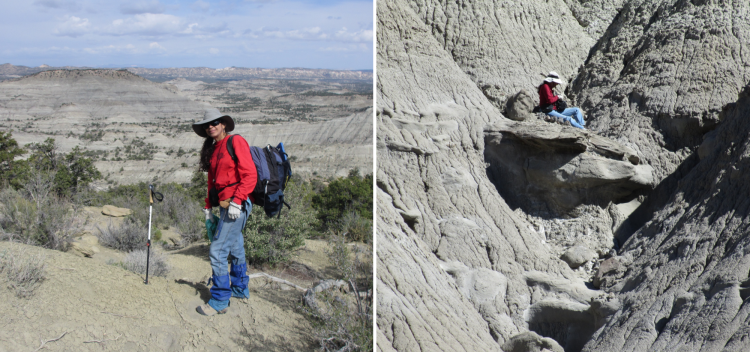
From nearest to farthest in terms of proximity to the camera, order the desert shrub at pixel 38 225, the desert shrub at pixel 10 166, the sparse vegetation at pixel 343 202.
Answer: the desert shrub at pixel 38 225
the sparse vegetation at pixel 343 202
the desert shrub at pixel 10 166

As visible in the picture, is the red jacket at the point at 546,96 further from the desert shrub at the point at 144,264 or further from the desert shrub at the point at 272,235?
the desert shrub at the point at 144,264

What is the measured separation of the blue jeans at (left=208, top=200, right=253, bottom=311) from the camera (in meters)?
4.36

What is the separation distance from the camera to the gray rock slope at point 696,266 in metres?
5.31

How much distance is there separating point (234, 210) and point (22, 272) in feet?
5.70

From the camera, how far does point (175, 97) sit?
82.4 m

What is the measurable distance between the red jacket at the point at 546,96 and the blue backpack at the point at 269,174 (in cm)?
675

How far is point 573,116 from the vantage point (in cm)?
1037

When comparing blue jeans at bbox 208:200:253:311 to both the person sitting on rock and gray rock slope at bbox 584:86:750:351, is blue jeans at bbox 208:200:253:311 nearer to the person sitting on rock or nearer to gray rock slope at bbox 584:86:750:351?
gray rock slope at bbox 584:86:750:351

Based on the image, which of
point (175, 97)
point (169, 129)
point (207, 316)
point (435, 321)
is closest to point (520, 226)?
point (435, 321)

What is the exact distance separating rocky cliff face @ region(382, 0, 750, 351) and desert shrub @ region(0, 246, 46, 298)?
10.5 feet

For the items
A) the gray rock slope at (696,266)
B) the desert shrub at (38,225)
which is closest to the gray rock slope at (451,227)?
the gray rock slope at (696,266)

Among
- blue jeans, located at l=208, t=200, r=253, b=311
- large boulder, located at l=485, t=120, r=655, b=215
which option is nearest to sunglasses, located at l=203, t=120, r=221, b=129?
blue jeans, located at l=208, t=200, r=253, b=311

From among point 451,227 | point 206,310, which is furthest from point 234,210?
point 451,227

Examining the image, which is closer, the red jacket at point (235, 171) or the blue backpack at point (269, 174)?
the red jacket at point (235, 171)
